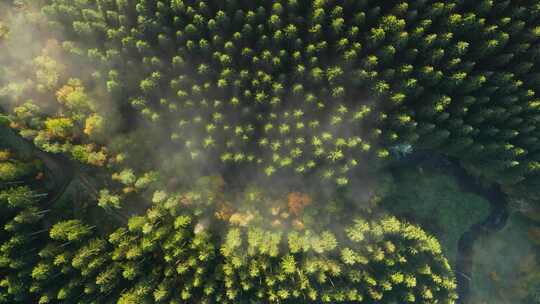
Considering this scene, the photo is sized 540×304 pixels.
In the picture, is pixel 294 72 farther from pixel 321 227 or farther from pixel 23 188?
pixel 23 188

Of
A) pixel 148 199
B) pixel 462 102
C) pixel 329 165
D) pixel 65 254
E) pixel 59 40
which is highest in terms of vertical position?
pixel 59 40

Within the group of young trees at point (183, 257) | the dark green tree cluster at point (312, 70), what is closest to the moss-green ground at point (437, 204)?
the group of young trees at point (183, 257)

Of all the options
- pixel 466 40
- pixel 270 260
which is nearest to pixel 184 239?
pixel 270 260

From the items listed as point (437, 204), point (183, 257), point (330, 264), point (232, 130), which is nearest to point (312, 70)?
point (232, 130)

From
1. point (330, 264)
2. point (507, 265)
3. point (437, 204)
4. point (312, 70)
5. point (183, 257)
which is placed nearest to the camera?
point (312, 70)

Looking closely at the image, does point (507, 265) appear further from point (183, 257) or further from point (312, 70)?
point (183, 257)

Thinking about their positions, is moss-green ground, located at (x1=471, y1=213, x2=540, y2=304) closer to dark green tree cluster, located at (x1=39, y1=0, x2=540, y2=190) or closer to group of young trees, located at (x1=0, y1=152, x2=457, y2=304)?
group of young trees, located at (x1=0, y1=152, x2=457, y2=304)
